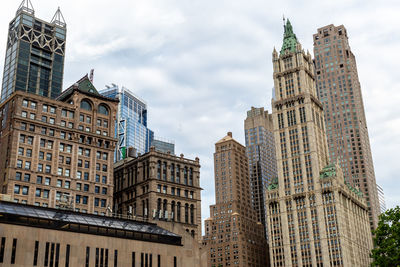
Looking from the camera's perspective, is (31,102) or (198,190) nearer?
(31,102)

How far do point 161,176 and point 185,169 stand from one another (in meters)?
10.1

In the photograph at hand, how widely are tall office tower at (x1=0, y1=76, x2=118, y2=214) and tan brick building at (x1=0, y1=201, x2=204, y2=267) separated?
23890mm

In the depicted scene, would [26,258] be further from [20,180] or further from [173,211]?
[173,211]

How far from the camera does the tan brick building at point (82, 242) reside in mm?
84062

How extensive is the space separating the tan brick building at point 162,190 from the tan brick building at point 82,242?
107ft

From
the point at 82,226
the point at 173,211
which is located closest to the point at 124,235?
the point at 82,226

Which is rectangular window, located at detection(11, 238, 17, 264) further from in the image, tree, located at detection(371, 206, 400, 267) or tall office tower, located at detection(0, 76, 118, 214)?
tree, located at detection(371, 206, 400, 267)

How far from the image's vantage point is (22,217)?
86.6 meters

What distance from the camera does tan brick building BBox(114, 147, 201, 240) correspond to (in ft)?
468

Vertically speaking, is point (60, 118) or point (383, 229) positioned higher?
point (60, 118)

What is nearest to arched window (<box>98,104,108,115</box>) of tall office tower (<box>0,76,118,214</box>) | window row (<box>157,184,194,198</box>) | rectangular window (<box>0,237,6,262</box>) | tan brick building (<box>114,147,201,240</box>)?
tall office tower (<box>0,76,118,214</box>)

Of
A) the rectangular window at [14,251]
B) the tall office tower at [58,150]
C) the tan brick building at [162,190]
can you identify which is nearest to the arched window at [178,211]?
the tan brick building at [162,190]

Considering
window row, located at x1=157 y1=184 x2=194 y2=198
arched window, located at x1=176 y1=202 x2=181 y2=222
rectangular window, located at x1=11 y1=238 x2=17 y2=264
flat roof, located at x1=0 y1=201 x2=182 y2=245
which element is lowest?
rectangular window, located at x1=11 y1=238 x2=17 y2=264

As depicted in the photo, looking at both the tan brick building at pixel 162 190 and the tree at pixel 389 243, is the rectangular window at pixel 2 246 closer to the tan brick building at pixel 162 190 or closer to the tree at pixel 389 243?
the tan brick building at pixel 162 190
